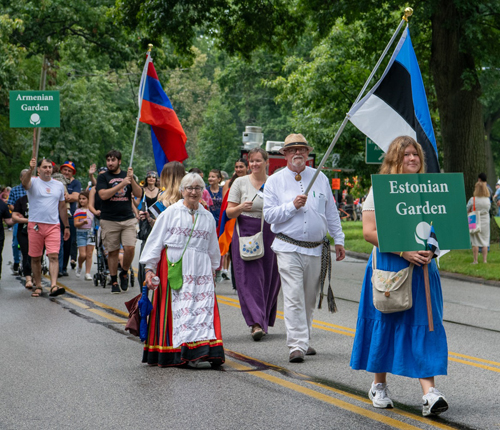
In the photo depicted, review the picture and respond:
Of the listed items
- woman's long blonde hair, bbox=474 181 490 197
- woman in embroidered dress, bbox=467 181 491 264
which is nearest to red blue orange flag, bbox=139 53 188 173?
woman in embroidered dress, bbox=467 181 491 264

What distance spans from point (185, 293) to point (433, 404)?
2498mm

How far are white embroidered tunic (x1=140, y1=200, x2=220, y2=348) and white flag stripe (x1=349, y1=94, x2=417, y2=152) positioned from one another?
159 cm

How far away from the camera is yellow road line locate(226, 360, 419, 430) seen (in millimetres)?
5016

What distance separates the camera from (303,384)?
20.1ft

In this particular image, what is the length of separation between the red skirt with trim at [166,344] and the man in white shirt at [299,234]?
698 millimetres

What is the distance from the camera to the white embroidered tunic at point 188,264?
673 cm

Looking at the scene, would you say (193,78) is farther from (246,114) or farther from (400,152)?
(400,152)

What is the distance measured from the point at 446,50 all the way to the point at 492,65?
117 centimetres

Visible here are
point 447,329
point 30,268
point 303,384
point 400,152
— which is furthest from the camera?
point 30,268

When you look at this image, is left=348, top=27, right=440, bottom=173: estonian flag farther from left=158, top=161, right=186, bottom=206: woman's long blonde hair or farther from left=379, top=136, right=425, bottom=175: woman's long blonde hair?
left=158, top=161, right=186, bottom=206: woman's long blonde hair

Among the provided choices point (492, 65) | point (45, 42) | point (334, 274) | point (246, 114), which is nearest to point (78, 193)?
point (334, 274)

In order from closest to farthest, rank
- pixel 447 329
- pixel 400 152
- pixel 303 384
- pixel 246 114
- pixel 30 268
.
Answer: pixel 400 152
pixel 303 384
pixel 447 329
pixel 30 268
pixel 246 114

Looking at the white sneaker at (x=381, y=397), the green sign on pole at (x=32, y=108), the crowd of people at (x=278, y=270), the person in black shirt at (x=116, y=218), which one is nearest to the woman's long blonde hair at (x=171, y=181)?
the crowd of people at (x=278, y=270)

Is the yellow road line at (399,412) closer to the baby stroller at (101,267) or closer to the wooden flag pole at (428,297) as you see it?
the wooden flag pole at (428,297)
